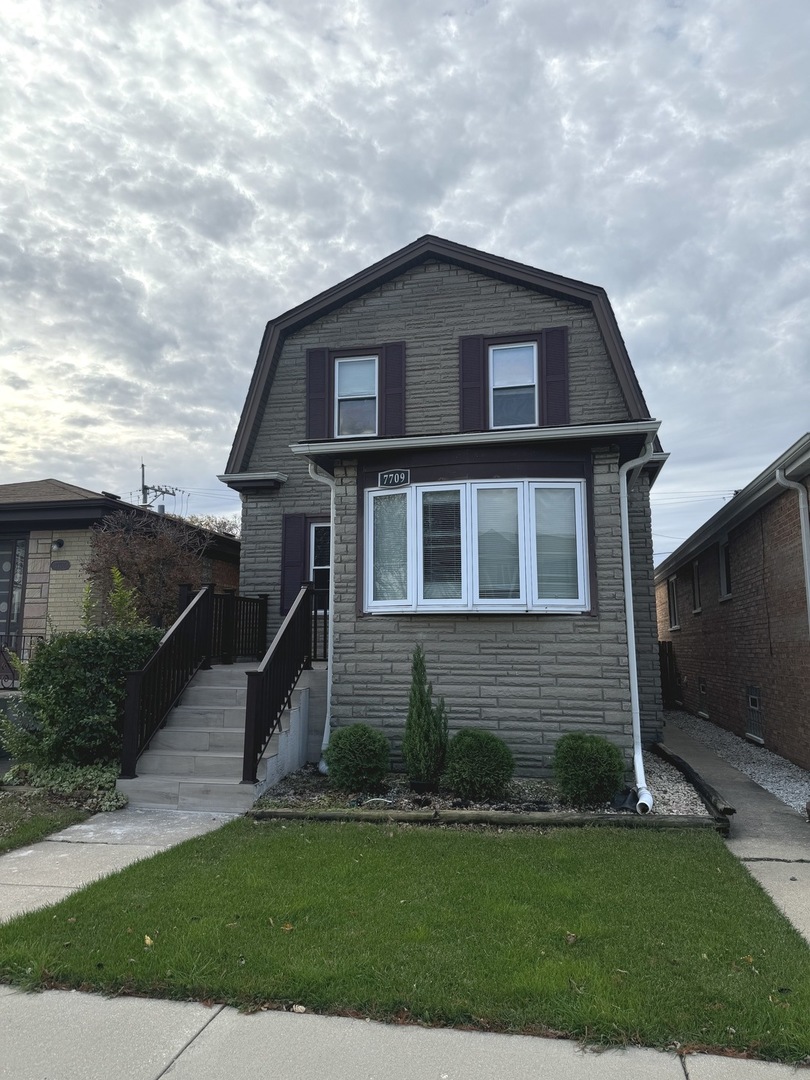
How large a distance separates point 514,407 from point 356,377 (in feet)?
8.32

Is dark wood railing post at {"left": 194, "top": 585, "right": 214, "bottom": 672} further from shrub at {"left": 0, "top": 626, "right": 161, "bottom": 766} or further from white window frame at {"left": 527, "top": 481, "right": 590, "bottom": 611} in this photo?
white window frame at {"left": 527, "top": 481, "right": 590, "bottom": 611}

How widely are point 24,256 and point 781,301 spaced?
12693 mm

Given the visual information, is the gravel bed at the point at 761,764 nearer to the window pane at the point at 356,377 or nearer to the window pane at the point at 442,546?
the window pane at the point at 442,546

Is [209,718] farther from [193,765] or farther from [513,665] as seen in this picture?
[513,665]

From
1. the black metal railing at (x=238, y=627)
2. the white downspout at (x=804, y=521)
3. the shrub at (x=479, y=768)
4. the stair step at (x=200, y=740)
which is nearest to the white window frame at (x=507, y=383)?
the white downspout at (x=804, y=521)

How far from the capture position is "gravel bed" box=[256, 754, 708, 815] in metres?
6.70

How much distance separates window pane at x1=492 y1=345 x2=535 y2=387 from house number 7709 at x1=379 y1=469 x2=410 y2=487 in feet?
10.1

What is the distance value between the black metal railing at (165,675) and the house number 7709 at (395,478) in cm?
274

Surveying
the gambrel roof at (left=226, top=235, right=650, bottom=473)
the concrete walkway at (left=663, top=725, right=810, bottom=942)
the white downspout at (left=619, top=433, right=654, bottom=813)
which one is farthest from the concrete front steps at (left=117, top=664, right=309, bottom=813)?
the concrete walkway at (left=663, top=725, right=810, bottom=942)

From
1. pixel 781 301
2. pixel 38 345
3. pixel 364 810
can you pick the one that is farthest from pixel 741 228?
pixel 38 345

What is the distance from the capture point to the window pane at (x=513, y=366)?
10.5 metres

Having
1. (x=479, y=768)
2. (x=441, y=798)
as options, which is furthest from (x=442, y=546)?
(x=441, y=798)

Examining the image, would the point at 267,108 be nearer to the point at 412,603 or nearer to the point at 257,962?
the point at 412,603

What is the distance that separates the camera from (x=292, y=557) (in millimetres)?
10883
